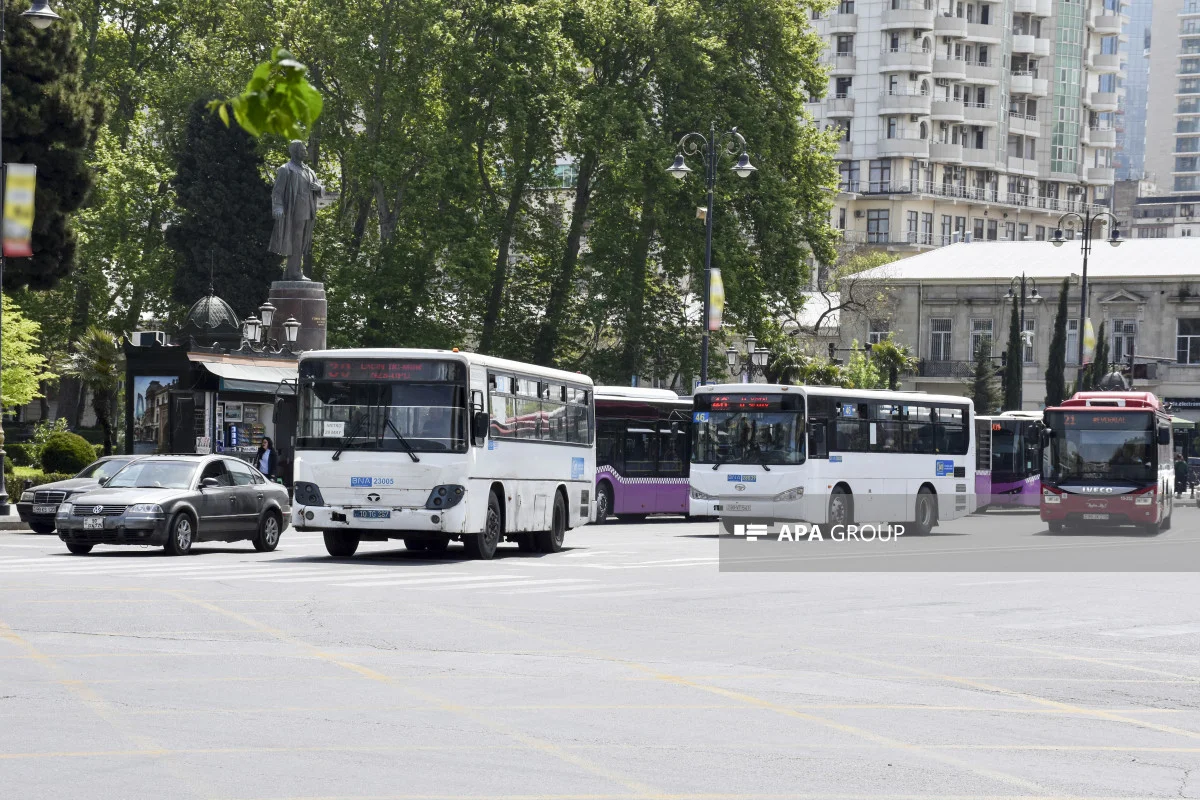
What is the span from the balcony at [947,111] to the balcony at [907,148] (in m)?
2.36

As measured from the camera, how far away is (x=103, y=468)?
98.9 feet

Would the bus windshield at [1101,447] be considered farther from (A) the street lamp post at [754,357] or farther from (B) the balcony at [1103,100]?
(B) the balcony at [1103,100]

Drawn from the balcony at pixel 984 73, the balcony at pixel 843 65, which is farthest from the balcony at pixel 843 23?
the balcony at pixel 984 73

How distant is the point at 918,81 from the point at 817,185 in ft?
220

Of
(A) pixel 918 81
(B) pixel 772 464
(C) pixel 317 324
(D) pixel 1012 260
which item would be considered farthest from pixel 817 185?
(A) pixel 918 81

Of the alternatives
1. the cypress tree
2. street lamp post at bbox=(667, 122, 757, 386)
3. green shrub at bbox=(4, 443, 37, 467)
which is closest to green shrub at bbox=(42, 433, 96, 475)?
green shrub at bbox=(4, 443, 37, 467)

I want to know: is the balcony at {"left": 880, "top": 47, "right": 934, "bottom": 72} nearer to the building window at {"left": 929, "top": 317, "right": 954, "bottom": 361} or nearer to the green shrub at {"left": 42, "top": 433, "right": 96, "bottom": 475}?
the building window at {"left": 929, "top": 317, "right": 954, "bottom": 361}

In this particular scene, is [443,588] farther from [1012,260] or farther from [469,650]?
[1012,260]

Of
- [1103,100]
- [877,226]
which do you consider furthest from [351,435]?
[1103,100]

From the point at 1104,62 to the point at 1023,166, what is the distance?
11.3m

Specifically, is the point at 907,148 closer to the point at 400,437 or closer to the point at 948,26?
the point at 948,26

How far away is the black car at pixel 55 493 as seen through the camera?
2913cm

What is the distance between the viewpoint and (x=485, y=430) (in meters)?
24.4

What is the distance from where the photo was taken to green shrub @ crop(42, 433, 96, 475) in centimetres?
4181
